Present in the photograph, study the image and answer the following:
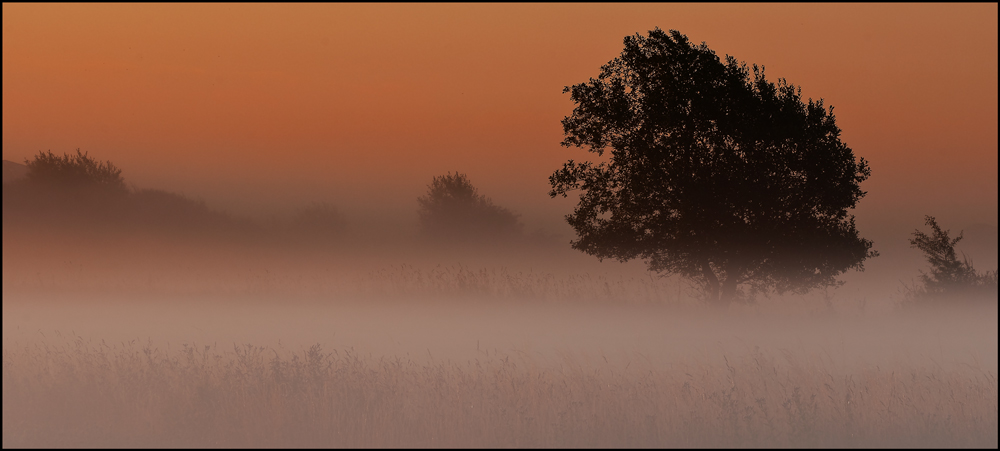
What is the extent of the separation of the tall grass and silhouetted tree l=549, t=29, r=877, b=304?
26.1 ft

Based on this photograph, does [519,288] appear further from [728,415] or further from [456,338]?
[728,415]

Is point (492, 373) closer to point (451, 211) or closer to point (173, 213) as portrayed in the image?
point (173, 213)

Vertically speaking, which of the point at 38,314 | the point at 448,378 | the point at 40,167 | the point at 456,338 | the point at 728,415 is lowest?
the point at 728,415

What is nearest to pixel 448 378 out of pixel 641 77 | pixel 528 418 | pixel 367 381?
pixel 367 381

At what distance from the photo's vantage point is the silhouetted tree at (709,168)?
75.2ft

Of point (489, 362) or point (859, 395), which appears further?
point (489, 362)

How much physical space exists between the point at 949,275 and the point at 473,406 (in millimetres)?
21765

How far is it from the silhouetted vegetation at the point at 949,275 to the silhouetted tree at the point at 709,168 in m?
5.14

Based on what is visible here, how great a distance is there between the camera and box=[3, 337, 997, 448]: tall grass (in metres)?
12.4

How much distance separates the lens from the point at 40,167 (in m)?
37.1

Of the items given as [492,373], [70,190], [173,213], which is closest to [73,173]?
[70,190]

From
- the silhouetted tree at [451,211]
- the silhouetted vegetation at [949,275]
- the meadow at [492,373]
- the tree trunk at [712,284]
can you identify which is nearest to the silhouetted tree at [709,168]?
the tree trunk at [712,284]

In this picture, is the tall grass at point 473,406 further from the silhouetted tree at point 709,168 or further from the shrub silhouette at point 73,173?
the shrub silhouette at point 73,173

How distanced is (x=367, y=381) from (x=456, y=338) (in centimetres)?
819
